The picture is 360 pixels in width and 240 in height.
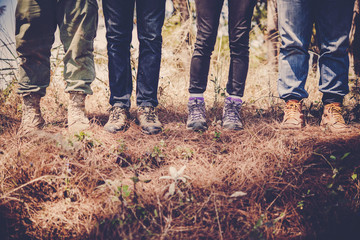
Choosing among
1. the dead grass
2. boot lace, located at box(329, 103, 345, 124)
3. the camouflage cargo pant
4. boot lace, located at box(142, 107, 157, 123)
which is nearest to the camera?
the dead grass

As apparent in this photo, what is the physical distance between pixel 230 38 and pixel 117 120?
1.19 meters

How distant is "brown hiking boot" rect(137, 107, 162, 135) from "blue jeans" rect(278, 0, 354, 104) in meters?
1.10

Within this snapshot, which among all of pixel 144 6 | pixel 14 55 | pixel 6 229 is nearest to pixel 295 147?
pixel 144 6

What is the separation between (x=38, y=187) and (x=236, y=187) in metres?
1.08

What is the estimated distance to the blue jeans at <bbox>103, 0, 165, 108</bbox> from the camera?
5.87 feet

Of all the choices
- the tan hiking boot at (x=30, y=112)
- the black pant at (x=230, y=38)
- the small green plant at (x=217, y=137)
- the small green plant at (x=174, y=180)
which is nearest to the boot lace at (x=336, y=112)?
the black pant at (x=230, y=38)

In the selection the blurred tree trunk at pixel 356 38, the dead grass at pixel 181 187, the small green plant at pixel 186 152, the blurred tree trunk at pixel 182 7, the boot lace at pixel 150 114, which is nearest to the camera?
the dead grass at pixel 181 187

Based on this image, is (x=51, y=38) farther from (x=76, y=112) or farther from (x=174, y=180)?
(x=174, y=180)

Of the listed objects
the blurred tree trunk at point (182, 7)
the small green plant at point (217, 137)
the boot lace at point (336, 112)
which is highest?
the blurred tree trunk at point (182, 7)

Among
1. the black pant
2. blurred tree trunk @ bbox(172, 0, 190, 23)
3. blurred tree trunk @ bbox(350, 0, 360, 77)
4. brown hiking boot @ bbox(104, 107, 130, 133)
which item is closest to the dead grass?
brown hiking boot @ bbox(104, 107, 130, 133)

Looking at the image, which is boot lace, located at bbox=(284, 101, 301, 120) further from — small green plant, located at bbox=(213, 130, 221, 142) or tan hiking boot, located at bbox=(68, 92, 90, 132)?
tan hiking boot, located at bbox=(68, 92, 90, 132)

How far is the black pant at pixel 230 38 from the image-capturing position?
1806 mm

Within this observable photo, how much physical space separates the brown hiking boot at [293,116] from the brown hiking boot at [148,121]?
1043 mm

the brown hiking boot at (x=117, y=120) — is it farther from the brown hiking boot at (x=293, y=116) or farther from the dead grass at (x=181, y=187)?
the brown hiking boot at (x=293, y=116)
